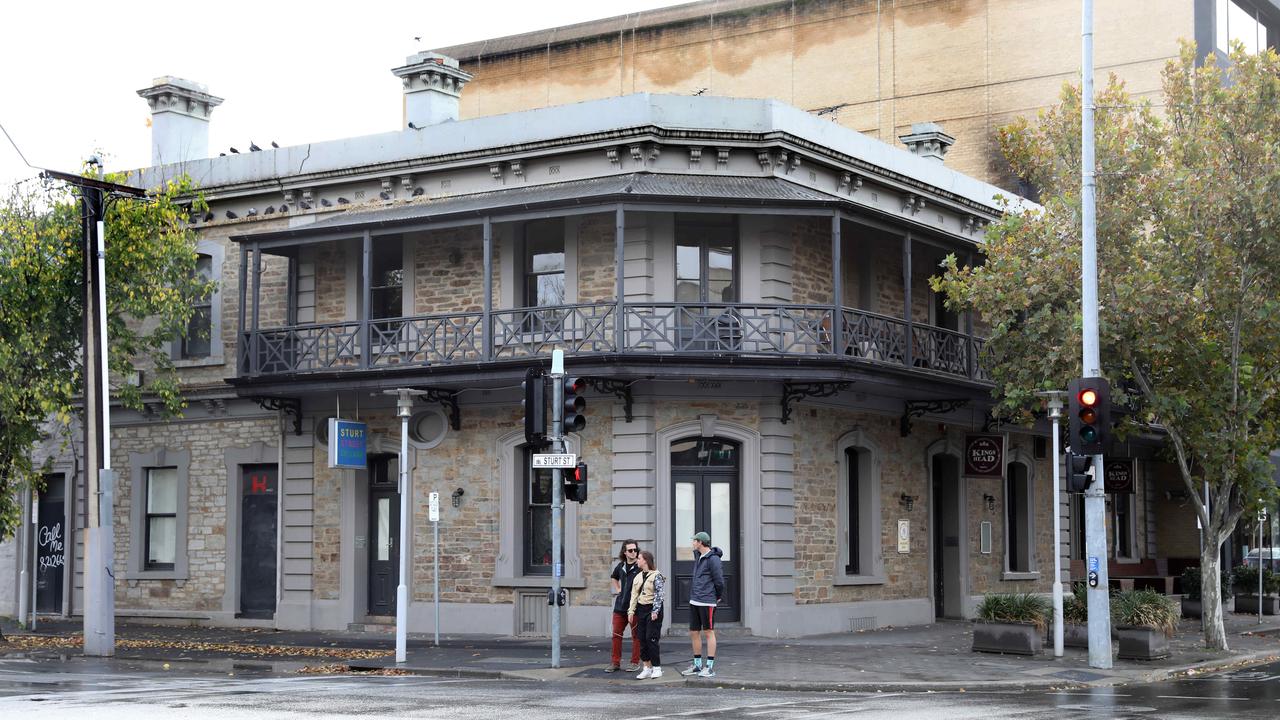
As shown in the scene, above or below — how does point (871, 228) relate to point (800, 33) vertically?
below

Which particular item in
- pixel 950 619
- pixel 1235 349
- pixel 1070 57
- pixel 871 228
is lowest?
pixel 950 619

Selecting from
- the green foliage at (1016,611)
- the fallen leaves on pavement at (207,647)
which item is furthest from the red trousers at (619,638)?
the green foliage at (1016,611)

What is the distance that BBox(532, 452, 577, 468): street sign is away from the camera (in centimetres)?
1809

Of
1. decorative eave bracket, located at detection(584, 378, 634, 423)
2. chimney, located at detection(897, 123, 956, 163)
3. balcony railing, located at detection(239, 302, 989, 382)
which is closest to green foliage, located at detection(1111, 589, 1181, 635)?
balcony railing, located at detection(239, 302, 989, 382)

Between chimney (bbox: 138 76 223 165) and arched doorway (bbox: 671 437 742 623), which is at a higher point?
chimney (bbox: 138 76 223 165)

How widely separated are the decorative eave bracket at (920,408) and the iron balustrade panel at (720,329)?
3.67m

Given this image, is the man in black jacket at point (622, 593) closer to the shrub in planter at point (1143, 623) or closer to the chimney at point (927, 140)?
the shrub in planter at point (1143, 623)

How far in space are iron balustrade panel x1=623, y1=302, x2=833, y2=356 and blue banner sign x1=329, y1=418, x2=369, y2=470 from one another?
5.00 meters

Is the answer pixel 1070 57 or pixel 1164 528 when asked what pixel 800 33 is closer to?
pixel 1070 57

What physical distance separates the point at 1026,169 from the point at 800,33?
17.0 meters

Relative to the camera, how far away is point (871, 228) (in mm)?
24031

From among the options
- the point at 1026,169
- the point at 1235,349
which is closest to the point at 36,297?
the point at 1026,169

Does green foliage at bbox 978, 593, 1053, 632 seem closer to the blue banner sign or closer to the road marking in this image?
the road marking

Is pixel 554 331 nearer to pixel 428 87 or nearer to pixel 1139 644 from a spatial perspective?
pixel 428 87
